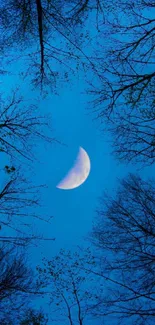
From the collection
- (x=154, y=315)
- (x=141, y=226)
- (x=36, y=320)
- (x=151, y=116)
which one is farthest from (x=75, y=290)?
(x=151, y=116)

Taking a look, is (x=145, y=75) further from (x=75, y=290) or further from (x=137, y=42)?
(x=75, y=290)

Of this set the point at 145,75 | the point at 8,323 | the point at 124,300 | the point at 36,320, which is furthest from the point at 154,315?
the point at 36,320

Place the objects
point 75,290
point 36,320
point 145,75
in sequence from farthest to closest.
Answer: point 75,290 < point 36,320 < point 145,75

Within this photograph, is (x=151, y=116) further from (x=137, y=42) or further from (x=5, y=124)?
(x=5, y=124)

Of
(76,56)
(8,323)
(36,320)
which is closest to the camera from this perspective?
(76,56)

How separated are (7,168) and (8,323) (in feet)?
22.9

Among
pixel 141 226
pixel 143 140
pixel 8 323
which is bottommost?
pixel 8 323

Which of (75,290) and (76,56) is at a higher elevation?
(76,56)

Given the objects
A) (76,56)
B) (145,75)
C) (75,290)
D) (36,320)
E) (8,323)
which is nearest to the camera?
(145,75)

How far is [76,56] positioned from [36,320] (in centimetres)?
1537

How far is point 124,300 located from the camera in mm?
5129

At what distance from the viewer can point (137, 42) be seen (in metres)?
5.08

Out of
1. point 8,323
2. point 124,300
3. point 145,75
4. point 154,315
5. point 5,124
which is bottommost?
point 154,315

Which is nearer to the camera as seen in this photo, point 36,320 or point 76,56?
point 76,56
